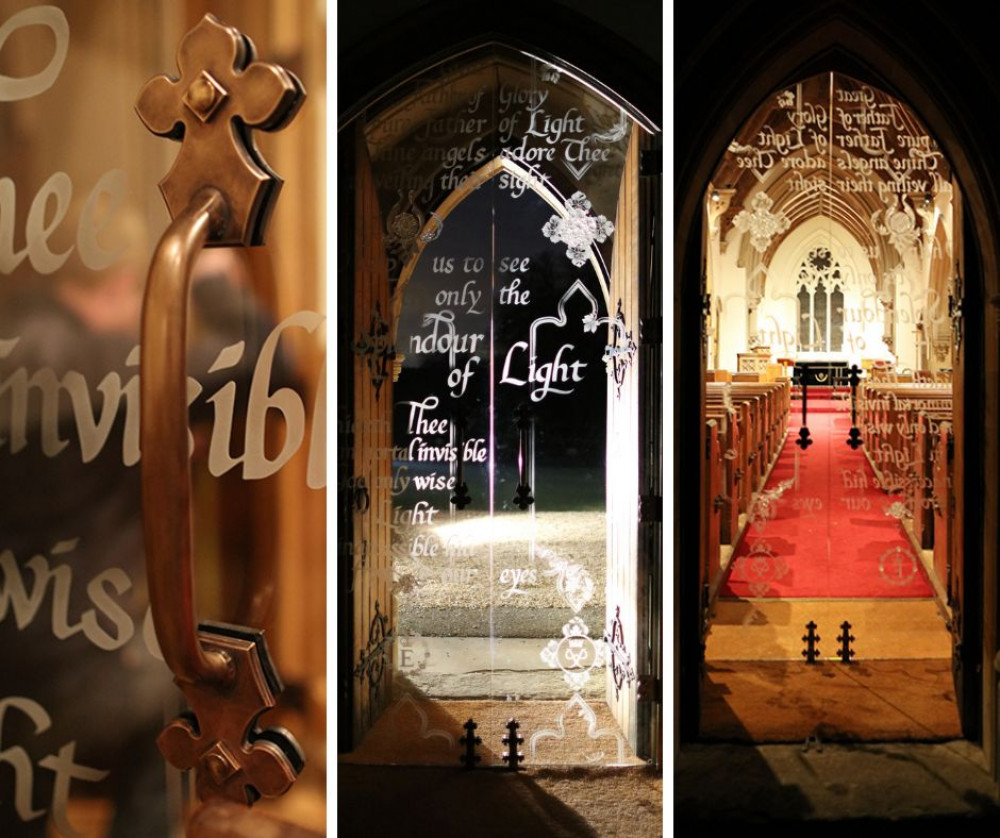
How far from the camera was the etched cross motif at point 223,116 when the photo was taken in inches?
44.8

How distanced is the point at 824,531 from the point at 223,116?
73.2 inches

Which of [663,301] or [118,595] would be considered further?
[663,301]

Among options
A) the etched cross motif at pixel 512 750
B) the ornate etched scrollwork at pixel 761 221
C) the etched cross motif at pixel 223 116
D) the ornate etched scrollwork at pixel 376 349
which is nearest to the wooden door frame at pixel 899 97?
the ornate etched scrollwork at pixel 761 221

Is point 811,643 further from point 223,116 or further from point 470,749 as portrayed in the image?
point 223,116

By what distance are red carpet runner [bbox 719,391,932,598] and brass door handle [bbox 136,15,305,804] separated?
1520mm

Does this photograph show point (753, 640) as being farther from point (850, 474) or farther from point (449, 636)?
point (449, 636)

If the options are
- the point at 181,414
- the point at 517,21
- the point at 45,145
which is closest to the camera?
the point at 181,414

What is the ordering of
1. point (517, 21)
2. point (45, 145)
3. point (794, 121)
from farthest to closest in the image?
point (794, 121) → point (517, 21) → point (45, 145)

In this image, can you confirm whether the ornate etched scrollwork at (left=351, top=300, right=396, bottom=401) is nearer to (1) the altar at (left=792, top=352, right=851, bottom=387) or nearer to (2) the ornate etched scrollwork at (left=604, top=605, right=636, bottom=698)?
(2) the ornate etched scrollwork at (left=604, top=605, right=636, bottom=698)

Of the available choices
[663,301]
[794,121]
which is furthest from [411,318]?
[794,121]

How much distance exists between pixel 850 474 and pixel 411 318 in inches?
48.8

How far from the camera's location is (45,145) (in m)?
1.44

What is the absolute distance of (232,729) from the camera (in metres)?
1.18

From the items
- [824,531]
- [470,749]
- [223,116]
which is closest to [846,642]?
[824,531]
